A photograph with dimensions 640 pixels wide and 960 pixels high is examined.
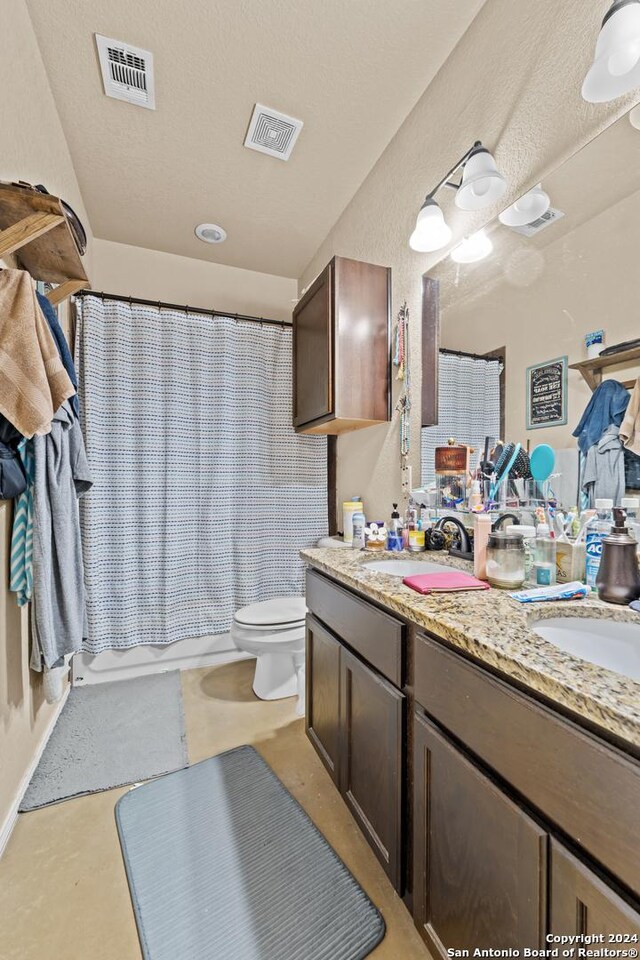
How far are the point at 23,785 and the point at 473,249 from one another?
8.06ft

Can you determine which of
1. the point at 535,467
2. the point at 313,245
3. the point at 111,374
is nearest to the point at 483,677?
the point at 535,467

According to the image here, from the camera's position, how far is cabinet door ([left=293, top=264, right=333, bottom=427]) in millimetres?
1878

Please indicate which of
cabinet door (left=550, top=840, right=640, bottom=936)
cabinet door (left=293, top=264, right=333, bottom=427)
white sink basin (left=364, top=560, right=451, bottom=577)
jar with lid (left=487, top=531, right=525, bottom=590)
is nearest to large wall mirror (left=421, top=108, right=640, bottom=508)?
jar with lid (left=487, top=531, right=525, bottom=590)

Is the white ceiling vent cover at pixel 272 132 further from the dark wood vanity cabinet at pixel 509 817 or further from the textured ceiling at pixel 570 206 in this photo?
the dark wood vanity cabinet at pixel 509 817

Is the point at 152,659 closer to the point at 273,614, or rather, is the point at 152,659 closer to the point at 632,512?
the point at 273,614

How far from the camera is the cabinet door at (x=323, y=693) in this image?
4.33 feet

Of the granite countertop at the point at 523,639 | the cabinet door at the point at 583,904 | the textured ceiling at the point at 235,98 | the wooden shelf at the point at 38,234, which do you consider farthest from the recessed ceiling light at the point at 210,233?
the cabinet door at the point at 583,904

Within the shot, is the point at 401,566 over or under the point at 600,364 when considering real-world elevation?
under

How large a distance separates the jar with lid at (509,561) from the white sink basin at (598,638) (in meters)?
0.18

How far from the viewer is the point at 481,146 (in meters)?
1.24

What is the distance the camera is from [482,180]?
1229 mm

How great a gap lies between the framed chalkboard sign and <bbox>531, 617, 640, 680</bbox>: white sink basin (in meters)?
0.57

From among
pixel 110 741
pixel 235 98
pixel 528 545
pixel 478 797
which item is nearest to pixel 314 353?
pixel 235 98

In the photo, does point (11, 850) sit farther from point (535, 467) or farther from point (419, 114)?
point (419, 114)
